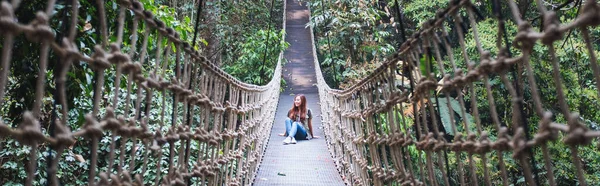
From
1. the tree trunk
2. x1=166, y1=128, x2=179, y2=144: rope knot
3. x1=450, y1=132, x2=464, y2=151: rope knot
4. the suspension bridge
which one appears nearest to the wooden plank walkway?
the suspension bridge

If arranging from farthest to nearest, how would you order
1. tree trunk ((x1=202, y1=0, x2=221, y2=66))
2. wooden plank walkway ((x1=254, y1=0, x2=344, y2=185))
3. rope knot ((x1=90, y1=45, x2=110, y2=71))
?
tree trunk ((x1=202, y1=0, x2=221, y2=66)), wooden plank walkway ((x1=254, y1=0, x2=344, y2=185)), rope knot ((x1=90, y1=45, x2=110, y2=71))

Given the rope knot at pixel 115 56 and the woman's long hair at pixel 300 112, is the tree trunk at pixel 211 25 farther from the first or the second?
the rope knot at pixel 115 56

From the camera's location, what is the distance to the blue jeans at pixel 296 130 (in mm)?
3123

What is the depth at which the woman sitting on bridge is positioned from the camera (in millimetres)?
3108

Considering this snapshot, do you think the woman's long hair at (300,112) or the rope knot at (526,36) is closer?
the rope knot at (526,36)


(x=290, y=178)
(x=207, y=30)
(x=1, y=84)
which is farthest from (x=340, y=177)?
(x=207, y=30)

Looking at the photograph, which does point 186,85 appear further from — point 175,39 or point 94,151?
point 94,151

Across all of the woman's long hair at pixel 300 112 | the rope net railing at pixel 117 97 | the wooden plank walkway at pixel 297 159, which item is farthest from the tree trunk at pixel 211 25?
the rope net railing at pixel 117 97

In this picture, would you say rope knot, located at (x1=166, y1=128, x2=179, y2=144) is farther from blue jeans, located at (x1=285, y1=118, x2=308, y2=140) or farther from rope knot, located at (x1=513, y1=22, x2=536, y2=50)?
blue jeans, located at (x1=285, y1=118, x2=308, y2=140)

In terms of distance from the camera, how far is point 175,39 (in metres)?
0.82

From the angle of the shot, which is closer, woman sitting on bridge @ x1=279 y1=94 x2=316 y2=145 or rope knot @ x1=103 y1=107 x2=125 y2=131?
rope knot @ x1=103 y1=107 x2=125 y2=131

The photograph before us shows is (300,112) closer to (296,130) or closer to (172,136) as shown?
(296,130)

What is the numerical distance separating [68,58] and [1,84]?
2.6 inches

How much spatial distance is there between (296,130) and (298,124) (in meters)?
0.04
